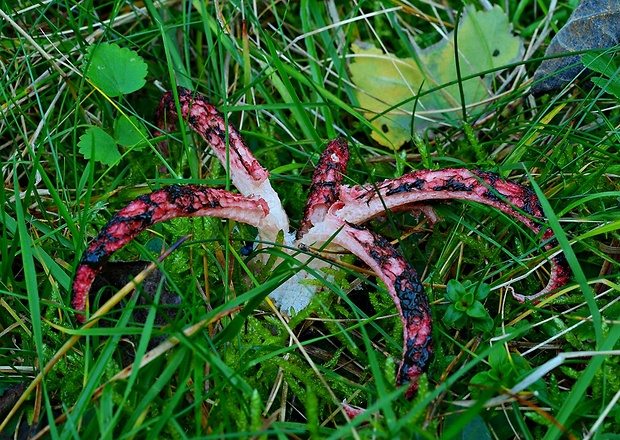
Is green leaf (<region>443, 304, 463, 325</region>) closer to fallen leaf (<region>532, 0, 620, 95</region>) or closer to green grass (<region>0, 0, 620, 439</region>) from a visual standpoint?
green grass (<region>0, 0, 620, 439</region>)

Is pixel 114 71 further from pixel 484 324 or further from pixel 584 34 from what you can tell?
pixel 584 34

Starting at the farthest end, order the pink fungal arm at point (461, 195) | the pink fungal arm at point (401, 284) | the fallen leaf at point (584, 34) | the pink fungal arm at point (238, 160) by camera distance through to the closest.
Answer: the fallen leaf at point (584, 34)
the pink fungal arm at point (238, 160)
the pink fungal arm at point (461, 195)
the pink fungal arm at point (401, 284)

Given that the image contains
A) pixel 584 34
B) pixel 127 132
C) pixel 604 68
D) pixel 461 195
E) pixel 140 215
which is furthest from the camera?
pixel 584 34

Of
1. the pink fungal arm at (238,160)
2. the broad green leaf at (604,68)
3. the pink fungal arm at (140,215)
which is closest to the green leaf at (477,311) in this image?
the pink fungal arm at (238,160)

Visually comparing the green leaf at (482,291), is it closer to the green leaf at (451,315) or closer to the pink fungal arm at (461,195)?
the green leaf at (451,315)

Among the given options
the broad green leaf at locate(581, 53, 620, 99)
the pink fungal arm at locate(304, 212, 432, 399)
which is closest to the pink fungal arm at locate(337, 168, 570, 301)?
the pink fungal arm at locate(304, 212, 432, 399)

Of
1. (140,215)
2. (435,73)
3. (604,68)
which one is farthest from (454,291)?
(435,73)

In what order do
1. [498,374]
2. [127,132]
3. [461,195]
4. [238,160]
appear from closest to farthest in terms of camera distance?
1. [498,374]
2. [461,195]
3. [238,160]
4. [127,132]
